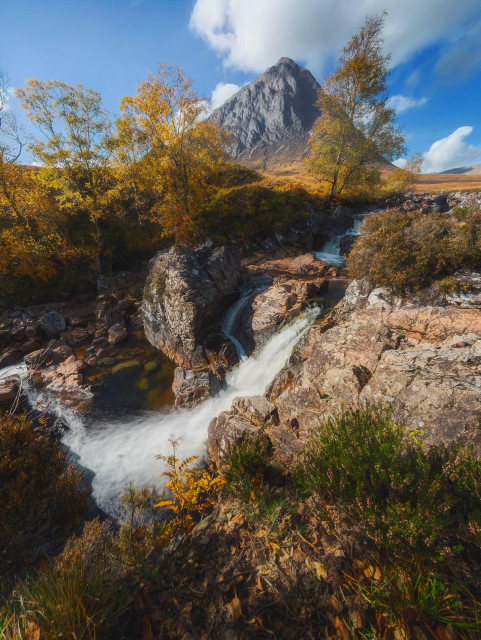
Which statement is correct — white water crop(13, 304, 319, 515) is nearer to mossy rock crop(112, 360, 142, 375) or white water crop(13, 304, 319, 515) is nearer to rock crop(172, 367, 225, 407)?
rock crop(172, 367, 225, 407)

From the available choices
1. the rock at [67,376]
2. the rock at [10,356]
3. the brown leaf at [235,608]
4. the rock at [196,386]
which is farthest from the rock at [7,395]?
the brown leaf at [235,608]

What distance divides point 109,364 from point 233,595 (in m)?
11.4

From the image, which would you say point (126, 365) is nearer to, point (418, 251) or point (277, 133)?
point (418, 251)

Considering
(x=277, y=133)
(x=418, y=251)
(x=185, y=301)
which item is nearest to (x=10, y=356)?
(x=185, y=301)

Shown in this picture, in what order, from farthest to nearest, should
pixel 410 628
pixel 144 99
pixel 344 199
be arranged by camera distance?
pixel 344 199
pixel 144 99
pixel 410 628

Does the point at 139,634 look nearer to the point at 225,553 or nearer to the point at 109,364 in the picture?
the point at 225,553

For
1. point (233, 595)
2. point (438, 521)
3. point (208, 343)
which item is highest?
point (438, 521)

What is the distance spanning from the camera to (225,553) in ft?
10.9

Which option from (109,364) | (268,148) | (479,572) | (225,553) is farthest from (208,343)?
(268,148)

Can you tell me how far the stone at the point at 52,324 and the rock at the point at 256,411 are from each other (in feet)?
42.8

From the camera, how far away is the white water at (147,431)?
7277mm

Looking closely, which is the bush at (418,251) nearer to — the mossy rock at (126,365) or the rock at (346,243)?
the mossy rock at (126,365)

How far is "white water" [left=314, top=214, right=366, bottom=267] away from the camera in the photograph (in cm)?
1946

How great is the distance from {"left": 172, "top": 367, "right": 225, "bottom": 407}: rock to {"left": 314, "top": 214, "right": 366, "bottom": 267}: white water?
43.8 ft
